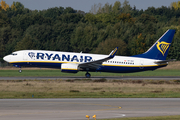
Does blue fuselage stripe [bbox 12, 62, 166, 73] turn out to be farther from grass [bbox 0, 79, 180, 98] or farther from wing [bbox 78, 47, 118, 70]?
grass [bbox 0, 79, 180, 98]

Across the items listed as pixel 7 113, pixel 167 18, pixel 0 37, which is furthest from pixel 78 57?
pixel 167 18

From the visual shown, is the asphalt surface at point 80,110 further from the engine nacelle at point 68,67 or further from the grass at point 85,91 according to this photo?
the engine nacelle at point 68,67

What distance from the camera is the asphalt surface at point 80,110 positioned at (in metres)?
18.5

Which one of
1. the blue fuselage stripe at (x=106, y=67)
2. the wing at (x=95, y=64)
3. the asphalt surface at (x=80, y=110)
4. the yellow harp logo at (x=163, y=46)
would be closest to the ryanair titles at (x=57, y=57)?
the blue fuselage stripe at (x=106, y=67)

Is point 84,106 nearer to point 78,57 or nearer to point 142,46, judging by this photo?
point 78,57

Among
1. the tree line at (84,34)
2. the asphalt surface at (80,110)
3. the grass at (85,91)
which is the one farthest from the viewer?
the tree line at (84,34)

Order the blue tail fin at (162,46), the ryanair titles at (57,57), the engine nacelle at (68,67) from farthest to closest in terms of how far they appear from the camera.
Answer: the blue tail fin at (162,46), the ryanair titles at (57,57), the engine nacelle at (68,67)

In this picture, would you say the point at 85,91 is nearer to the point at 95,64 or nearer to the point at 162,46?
the point at 95,64

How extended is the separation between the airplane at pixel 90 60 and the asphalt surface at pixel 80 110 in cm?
2380

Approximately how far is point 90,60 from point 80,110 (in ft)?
95.2

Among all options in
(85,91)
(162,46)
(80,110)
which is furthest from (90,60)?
(80,110)

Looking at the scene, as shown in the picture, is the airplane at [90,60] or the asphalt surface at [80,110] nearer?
the asphalt surface at [80,110]

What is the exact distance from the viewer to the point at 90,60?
49.4m

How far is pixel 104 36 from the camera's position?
399ft
